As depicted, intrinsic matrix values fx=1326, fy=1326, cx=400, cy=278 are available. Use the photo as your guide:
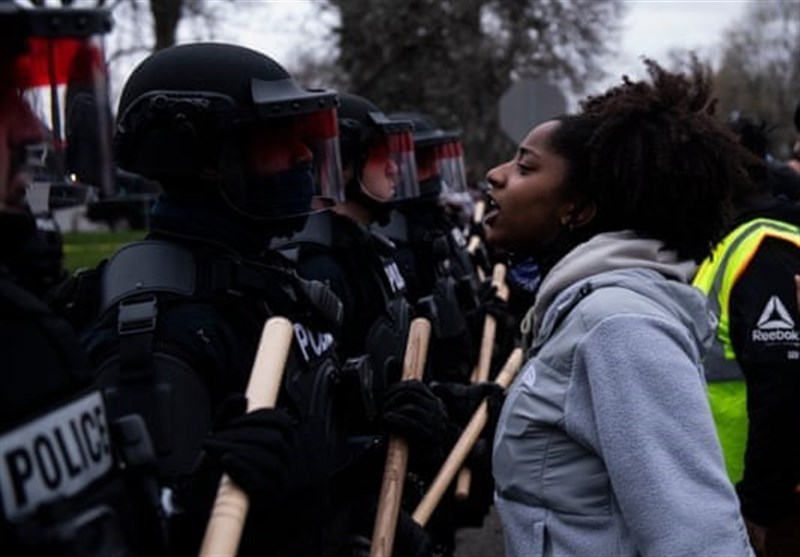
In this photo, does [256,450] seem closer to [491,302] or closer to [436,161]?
[491,302]

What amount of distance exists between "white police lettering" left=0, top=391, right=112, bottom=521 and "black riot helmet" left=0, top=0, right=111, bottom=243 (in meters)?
0.26

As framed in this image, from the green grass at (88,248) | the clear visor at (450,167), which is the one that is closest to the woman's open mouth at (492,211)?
the clear visor at (450,167)

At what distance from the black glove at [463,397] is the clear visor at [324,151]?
46.0 inches

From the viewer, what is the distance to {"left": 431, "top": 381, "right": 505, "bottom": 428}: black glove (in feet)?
14.2

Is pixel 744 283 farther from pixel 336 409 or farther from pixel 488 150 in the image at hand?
pixel 488 150

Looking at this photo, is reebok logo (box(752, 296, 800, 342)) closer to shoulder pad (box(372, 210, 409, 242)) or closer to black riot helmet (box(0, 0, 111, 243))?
black riot helmet (box(0, 0, 111, 243))

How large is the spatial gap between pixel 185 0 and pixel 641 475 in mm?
16427

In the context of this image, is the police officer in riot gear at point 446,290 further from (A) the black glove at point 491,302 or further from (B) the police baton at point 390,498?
(B) the police baton at point 390,498

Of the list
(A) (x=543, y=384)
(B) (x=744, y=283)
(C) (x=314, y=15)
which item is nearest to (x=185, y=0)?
(C) (x=314, y=15)

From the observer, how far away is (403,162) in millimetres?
5250

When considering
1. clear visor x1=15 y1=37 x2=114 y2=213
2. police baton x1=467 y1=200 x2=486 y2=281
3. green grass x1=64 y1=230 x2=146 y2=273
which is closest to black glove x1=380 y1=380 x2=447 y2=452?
clear visor x1=15 y1=37 x2=114 y2=213

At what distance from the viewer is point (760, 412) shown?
3654 millimetres

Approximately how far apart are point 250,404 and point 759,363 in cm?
184

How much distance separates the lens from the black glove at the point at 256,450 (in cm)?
214
